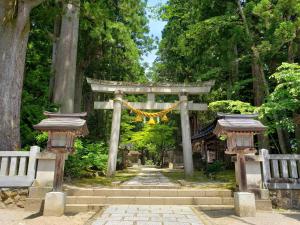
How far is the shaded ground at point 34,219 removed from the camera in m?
5.16

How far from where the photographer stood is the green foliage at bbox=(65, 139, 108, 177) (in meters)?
10.0

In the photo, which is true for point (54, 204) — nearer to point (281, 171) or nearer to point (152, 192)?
point (152, 192)

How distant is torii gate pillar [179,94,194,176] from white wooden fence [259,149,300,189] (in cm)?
611

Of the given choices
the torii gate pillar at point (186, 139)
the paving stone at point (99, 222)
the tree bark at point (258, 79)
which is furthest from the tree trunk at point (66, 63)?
the tree bark at point (258, 79)

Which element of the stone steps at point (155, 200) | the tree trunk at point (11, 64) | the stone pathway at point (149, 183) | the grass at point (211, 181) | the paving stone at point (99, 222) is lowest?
the paving stone at point (99, 222)

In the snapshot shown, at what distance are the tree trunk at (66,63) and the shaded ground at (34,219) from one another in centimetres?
563

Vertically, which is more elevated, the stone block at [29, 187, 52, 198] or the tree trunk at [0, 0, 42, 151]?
the tree trunk at [0, 0, 42, 151]

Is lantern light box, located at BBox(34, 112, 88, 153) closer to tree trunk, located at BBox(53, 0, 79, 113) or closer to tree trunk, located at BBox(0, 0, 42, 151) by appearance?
tree trunk, located at BBox(0, 0, 42, 151)

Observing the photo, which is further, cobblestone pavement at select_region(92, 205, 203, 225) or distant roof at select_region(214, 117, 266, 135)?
distant roof at select_region(214, 117, 266, 135)

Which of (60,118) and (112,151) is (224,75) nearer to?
(112,151)

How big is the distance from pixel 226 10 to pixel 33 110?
9720 millimetres

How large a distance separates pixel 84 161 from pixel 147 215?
5.71 metres

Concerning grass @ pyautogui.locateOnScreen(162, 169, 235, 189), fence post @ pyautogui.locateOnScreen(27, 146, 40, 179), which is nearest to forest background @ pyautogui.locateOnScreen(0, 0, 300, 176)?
fence post @ pyautogui.locateOnScreen(27, 146, 40, 179)

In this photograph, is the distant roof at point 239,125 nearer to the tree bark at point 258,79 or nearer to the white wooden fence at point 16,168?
the tree bark at point 258,79
